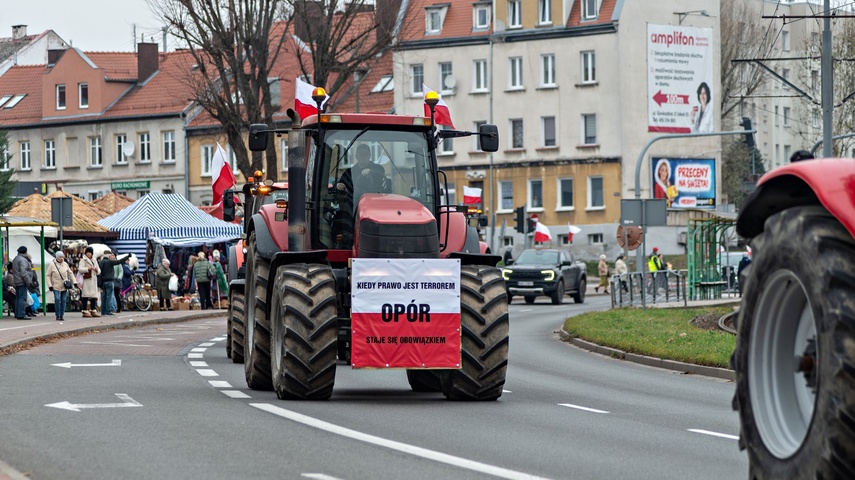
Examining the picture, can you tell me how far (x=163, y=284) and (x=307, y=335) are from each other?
32071 mm

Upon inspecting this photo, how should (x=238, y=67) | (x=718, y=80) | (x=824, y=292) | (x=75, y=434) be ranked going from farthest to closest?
(x=718, y=80), (x=238, y=67), (x=75, y=434), (x=824, y=292)

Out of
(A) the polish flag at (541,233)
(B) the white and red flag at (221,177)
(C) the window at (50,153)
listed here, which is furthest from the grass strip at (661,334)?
(C) the window at (50,153)

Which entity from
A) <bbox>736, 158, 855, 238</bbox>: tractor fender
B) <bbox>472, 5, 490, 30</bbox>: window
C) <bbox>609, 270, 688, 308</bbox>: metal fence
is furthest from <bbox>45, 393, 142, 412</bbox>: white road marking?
<bbox>472, 5, 490, 30</bbox>: window

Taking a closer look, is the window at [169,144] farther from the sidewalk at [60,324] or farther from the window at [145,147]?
the sidewalk at [60,324]

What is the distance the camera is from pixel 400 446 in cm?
1042

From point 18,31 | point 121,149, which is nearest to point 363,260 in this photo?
point 121,149

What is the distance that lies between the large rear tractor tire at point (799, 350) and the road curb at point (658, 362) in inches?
429

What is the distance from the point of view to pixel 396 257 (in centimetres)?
1470

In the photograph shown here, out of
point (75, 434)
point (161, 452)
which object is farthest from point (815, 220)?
point (75, 434)

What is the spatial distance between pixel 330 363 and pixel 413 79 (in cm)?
7133

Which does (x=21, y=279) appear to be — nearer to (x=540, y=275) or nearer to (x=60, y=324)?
(x=60, y=324)

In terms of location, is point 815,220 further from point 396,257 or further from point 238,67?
point 238,67

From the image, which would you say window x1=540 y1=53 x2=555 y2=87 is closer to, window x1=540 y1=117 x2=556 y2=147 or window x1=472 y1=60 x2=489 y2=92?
window x1=540 y1=117 x2=556 y2=147

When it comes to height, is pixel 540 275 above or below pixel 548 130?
below
